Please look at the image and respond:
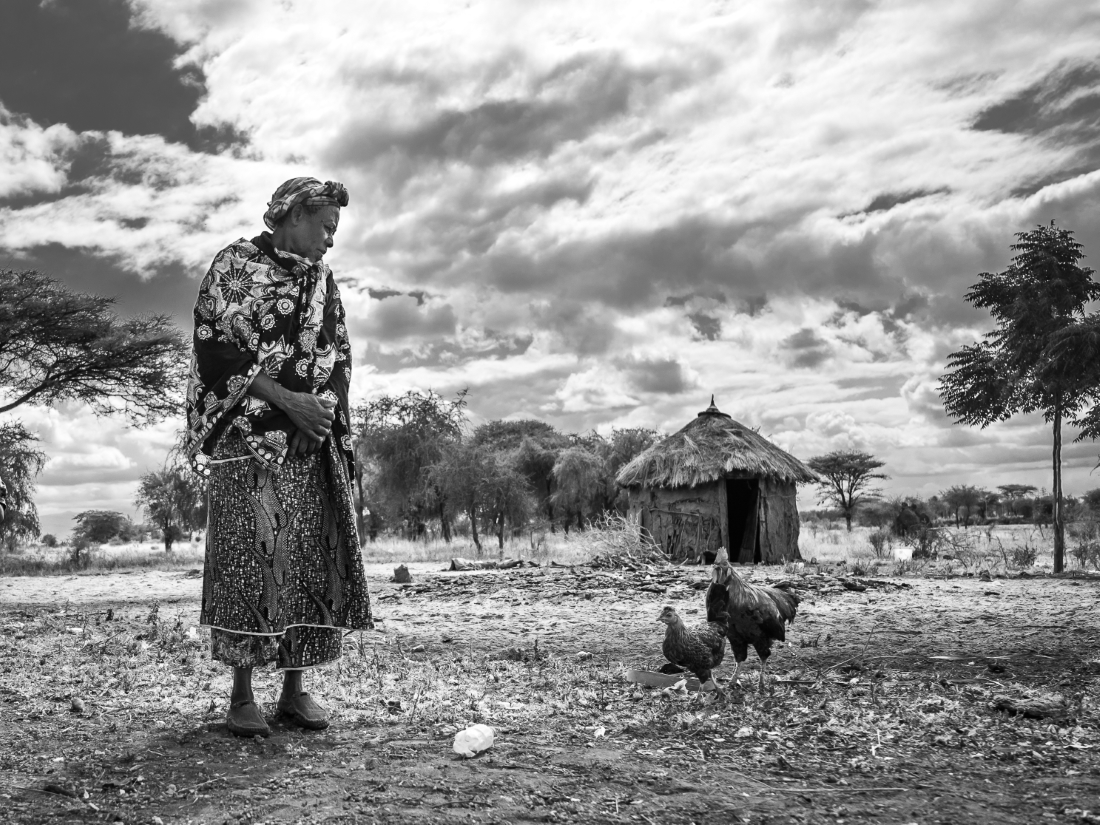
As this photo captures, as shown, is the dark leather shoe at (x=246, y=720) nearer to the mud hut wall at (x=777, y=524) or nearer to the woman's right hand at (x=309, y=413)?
the woman's right hand at (x=309, y=413)

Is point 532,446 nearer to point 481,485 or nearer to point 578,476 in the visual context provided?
point 578,476

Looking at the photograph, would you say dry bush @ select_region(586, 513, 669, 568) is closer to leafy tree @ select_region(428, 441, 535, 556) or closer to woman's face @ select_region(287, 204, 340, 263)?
woman's face @ select_region(287, 204, 340, 263)

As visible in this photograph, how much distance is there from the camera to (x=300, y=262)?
3.34 m

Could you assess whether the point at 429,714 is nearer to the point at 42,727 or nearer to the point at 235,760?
the point at 235,760

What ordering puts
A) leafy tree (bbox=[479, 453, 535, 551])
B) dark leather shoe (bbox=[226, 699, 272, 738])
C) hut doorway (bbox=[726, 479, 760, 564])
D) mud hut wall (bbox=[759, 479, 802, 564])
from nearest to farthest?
dark leather shoe (bbox=[226, 699, 272, 738])
mud hut wall (bbox=[759, 479, 802, 564])
hut doorway (bbox=[726, 479, 760, 564])
leafy tree (bbox=[479, 453, 535, 551])

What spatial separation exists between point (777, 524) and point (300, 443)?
1492 centimetres

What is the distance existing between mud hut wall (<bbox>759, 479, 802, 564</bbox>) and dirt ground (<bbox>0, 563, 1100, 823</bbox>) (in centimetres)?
1023

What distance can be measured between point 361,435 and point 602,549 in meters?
16.9

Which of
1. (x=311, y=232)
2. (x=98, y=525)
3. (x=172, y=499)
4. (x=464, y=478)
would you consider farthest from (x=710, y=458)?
(x=98, y=525)

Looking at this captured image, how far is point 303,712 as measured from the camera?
3.24m

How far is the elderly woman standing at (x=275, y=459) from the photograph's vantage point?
3.18m

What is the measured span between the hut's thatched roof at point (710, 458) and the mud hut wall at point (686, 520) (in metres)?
0.33

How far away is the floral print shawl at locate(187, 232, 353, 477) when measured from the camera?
3189mm

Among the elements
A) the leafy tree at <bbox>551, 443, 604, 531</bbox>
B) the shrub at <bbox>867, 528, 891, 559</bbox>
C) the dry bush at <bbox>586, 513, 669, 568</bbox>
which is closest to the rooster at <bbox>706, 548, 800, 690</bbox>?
the dry bush at <bbox>586, 513, 669, 568</bbox>
